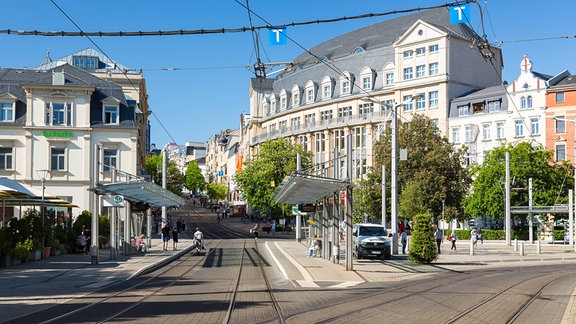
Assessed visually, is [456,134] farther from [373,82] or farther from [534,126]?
[373,82]

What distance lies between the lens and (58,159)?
2307 inches

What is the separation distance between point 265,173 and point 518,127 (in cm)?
2731

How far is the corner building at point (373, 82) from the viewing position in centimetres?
8131

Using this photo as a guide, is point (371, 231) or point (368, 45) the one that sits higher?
point (368, 45)

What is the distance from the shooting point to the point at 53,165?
58.5m

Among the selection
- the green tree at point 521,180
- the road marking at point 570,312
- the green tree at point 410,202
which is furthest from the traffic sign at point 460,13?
the green tree at point 521,180

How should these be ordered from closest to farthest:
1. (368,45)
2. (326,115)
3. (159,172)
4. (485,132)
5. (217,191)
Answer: (485,132), (368,45), (326,115), (159,172), (217,191)

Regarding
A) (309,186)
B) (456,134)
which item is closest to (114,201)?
(309,186)

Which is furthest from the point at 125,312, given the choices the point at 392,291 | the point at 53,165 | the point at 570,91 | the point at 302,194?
the point at 570,91

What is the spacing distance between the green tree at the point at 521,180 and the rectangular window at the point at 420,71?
16.3 metres

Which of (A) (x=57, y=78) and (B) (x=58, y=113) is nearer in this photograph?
(A) (x=57, y=78)

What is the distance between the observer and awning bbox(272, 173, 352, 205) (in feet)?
84.5

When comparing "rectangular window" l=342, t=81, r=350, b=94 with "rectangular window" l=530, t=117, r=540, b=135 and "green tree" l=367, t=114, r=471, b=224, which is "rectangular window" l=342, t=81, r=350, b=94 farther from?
"rectangular window" l=530, t=117, r=540, b=135

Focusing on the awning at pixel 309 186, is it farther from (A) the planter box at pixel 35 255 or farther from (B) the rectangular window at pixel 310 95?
(B) the rectangular window at pixel 310 95
